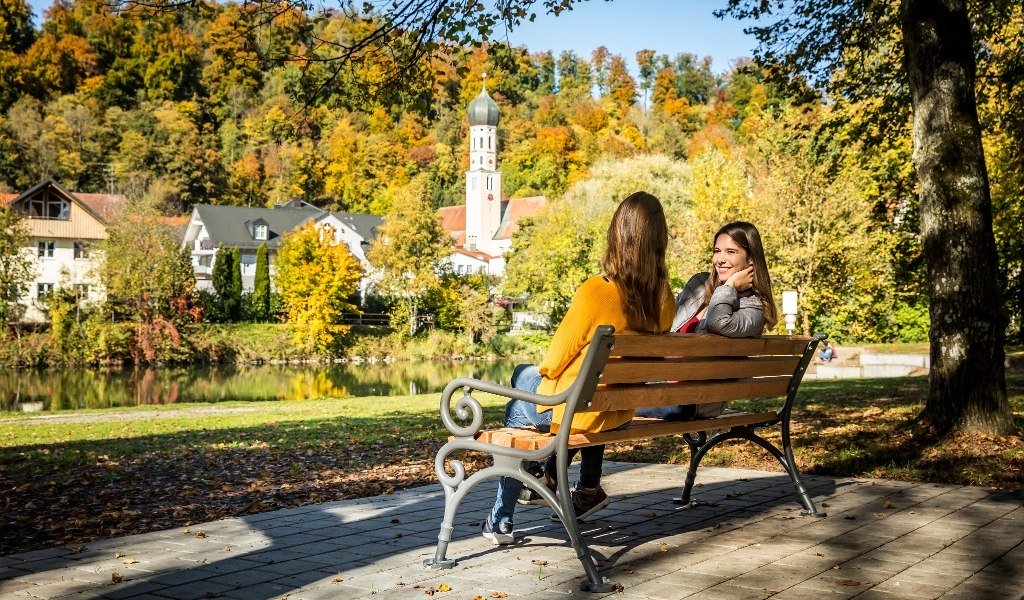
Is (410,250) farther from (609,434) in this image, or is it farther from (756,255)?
(609,434)

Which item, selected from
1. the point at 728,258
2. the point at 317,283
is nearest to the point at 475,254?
the point at 317,283

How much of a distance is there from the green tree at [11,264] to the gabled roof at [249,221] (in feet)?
86.2

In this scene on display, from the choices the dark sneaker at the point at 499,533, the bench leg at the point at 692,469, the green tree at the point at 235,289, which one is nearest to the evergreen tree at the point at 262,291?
the green tree at the point at 235,289

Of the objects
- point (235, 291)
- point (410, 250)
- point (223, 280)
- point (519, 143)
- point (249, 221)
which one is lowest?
point (235, 291)

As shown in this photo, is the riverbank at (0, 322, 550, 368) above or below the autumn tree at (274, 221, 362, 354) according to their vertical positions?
below

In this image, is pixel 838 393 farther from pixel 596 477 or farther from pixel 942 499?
pixel 596 477

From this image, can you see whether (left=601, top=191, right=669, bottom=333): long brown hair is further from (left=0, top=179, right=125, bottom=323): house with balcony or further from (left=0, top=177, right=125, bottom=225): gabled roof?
(left=0, top=179, right=125, bottom=323): house with balcony

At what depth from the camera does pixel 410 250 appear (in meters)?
53.8

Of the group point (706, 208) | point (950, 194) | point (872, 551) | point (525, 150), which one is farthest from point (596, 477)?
point (525, 150)

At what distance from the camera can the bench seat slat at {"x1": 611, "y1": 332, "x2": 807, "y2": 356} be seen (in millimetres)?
4227

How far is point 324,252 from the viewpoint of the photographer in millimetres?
51688

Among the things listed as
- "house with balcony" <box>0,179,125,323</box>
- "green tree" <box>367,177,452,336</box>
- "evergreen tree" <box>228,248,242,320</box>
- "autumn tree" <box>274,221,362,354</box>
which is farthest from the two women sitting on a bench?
"house with balcony" <box>0,179,125,323</box>

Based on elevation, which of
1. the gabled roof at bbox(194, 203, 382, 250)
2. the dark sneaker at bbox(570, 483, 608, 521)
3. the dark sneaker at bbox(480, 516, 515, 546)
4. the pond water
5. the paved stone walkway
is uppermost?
the gabled roof at bbox(194, 203, 382, 250)

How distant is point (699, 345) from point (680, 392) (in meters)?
0.25
